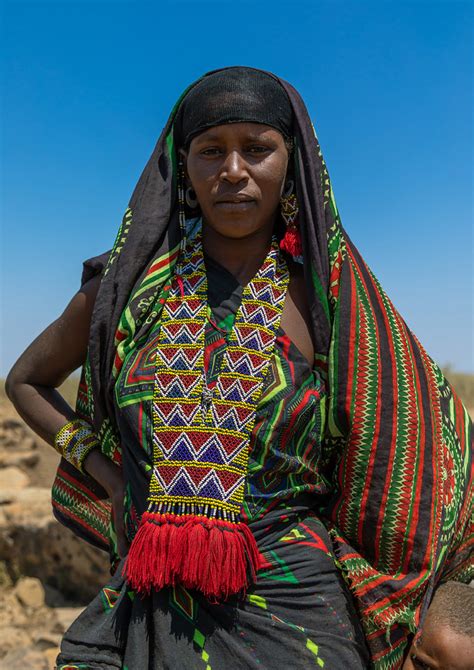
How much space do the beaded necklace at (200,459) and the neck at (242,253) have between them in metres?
0.19

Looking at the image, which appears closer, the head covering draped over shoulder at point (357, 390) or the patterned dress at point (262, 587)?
the patterned dress at point (262, 587)

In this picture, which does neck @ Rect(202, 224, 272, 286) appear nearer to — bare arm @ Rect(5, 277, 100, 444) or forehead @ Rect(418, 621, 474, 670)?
bare arm @ Rect(5, 277, 100, 444)

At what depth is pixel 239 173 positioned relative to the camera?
7.43ft

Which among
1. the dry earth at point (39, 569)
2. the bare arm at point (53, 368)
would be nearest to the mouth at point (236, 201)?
the bare arm at point (53, 368)

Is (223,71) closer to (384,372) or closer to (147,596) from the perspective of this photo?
(384,372)

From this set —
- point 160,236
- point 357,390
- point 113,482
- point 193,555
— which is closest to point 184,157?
point 160,236

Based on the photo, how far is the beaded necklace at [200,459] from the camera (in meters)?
2.09

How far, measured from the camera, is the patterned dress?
2158 mm

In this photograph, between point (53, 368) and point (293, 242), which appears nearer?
point (293, 242)

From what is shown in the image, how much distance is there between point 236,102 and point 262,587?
147 centimetres

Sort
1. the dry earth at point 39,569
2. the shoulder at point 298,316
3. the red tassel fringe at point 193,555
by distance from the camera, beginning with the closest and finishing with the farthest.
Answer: the red tassel fringe at point 193,555 < the shoulder at point 298,316 < the dry earth at point 39,569

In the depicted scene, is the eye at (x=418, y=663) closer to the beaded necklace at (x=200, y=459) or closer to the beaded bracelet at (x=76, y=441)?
the beaded necklace at (x=200, y=459)

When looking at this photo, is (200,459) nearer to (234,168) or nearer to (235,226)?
(235,226)

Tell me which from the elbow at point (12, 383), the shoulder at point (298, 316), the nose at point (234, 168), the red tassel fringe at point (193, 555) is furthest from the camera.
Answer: the elbow at point (12, 383)
